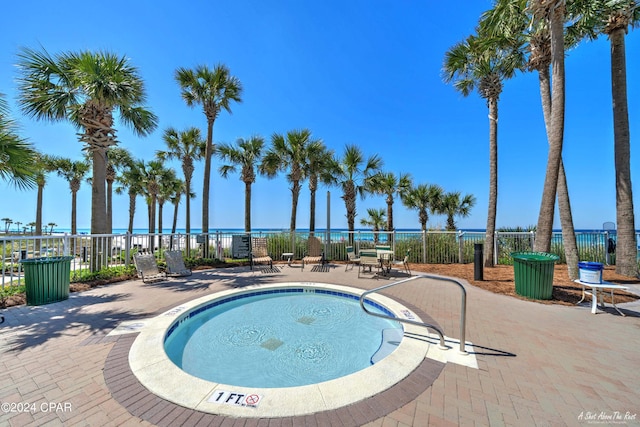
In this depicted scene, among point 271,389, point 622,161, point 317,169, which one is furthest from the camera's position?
point 317,169

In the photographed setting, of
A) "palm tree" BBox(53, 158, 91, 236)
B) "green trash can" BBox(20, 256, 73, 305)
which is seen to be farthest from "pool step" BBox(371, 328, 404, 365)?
"palm tree" BBox(53, 158, 91, 236)

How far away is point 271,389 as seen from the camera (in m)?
2.22

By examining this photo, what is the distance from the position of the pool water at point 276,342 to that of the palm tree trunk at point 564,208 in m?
5.57

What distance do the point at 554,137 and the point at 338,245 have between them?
308 inches

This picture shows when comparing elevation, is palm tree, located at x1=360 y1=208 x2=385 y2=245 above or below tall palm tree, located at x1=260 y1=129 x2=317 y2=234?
below

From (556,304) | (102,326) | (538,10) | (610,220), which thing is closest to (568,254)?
(556,304)

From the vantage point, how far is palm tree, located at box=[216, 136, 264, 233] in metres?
13.6

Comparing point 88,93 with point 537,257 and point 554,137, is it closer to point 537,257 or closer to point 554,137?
point 537,257

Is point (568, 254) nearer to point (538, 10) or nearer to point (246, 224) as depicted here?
point (538, 10)

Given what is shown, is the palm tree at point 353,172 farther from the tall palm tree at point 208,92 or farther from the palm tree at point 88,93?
the palm tree at point 88,93

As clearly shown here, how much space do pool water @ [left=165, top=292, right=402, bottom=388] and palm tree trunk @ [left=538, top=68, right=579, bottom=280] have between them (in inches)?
219

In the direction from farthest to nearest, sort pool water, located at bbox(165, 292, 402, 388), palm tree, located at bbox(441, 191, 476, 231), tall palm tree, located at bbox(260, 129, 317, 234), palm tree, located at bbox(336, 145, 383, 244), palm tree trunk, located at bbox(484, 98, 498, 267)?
palm tree, located at bbox(441, 191, 476, 231)
palm tree, located at bbox(336, 145, 383, 244)
tall palm tree, located at bbox(260, 129, 317, 234)
palm tree trunk, located at bbox(484, 98, 498, 267)
pool water, located at bbox(165, 292, 402, 388)

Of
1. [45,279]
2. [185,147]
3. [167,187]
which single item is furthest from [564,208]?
[167,187]

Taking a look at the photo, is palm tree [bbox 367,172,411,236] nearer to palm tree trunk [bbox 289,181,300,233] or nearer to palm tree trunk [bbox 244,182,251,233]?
palm tree trunk [bbox 289,181,300,233]
